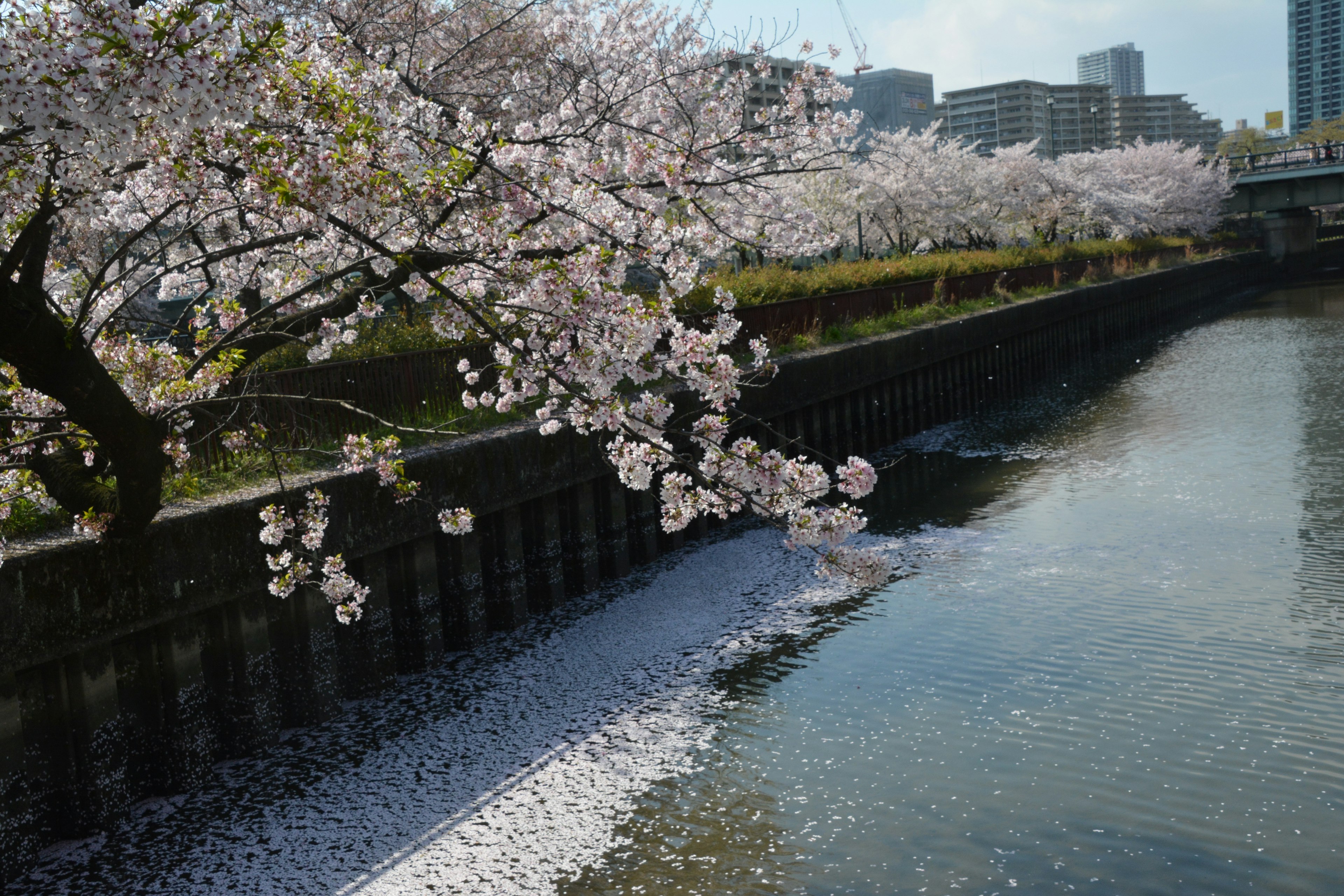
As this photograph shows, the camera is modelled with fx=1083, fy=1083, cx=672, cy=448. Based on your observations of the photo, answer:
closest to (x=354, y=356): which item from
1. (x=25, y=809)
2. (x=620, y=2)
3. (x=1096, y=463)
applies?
(x=25, y=809)

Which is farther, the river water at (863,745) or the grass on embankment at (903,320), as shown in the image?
the grass on embankment at (903,320)

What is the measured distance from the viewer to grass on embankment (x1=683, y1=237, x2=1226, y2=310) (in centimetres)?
2120

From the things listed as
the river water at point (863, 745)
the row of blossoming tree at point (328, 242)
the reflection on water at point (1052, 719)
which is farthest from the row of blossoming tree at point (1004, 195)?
the row of blossoming tree at point (328, 242)

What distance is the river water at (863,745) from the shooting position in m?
6.70

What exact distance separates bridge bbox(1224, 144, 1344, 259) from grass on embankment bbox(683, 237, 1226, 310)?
82.2ft

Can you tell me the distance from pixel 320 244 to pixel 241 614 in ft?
10.9

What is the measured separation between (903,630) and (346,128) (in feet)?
23.9

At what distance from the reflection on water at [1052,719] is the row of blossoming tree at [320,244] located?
1999 millimetres

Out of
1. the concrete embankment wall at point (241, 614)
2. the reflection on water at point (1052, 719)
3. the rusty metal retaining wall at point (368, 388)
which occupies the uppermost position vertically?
the rusty metal retaining wall at point (368, 388)

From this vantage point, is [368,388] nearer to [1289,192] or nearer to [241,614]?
[241,614]

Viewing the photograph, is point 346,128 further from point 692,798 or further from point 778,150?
point 778,150

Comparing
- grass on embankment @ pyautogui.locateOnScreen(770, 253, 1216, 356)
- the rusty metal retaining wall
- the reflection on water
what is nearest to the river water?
the reflection on water

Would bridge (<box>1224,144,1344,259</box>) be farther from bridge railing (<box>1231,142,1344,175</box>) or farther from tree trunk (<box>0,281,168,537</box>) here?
tree trunk (<box>0,281,168,537</box>)

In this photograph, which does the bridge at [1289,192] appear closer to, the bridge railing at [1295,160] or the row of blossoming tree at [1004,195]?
the bridge railing at [1295,160]
